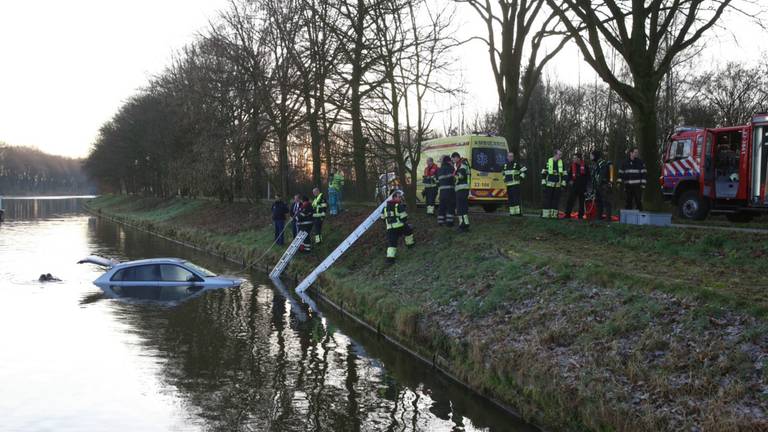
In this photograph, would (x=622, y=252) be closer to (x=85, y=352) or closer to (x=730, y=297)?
(x=730, y=297)

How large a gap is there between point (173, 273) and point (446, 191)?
28.7 feet

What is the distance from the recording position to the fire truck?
17.7m

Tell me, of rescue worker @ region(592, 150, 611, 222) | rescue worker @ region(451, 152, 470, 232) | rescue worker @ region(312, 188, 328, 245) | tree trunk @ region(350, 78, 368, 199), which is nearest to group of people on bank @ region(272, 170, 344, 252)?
rescue worker @ region(312, 188, 328, 245)

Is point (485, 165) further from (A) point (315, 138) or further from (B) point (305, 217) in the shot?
(A) point (315, 138)

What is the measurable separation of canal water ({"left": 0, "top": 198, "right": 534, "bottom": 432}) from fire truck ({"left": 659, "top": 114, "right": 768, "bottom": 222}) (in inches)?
431

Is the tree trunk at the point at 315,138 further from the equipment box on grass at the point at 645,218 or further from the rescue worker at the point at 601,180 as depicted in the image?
the equipment box on grass at the point at 645,218

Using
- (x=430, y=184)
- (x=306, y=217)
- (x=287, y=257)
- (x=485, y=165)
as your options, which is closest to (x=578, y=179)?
(x=485, y=165)

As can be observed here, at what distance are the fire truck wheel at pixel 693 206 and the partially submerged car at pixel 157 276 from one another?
1430cm

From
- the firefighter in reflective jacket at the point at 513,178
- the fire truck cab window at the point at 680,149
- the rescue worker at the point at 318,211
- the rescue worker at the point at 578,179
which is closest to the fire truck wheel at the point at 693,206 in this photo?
the fire truck cab window at the point at 680,149

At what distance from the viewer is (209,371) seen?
482 inches

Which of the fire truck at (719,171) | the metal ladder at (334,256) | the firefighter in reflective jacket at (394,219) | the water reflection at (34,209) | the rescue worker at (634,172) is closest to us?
the fire truck at (719,171)

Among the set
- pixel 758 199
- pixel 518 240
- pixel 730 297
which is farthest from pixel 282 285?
pixel 730 297

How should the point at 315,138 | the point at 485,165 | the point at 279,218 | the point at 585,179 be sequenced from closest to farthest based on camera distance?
the point at 585,179 < the point at 485,165 < the point at 279,218 < the point at 315,138

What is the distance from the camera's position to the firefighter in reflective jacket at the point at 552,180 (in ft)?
61.9
